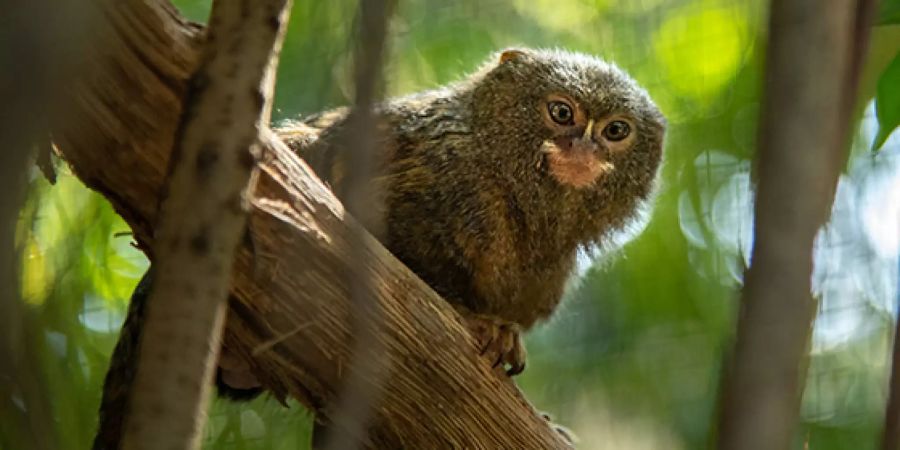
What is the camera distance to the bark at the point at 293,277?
2041mm

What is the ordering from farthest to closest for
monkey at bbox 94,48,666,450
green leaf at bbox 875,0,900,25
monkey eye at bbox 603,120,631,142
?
1. monkey eye at bbox 603,120,631,142
2. monkey at bbox 94,48,666,450
3. green leaf at bbox 875,0,900,25

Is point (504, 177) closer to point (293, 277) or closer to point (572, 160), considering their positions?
point (572, 160)

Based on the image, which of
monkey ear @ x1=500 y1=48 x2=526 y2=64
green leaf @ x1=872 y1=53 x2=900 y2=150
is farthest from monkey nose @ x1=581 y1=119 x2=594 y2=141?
green leaf @ x1=872 y1=53 x2=900 y2=150

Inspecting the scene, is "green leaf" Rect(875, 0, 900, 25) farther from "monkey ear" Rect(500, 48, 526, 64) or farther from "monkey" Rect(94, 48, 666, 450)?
"monkey ear" Rect(500, 48, 526, 64)

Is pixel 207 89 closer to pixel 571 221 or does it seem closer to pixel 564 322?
pixel 571 221

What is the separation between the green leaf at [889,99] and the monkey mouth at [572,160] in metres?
1.16

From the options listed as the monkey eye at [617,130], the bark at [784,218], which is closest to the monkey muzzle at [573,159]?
the monkey eye at [617,130]

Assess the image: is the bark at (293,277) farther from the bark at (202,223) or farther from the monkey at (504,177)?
the bark at (202,223)

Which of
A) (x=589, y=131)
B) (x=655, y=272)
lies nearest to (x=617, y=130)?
(x=589, y=131)

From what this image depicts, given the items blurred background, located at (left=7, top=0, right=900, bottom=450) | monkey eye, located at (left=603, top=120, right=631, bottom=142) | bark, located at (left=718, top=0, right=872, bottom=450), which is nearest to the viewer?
bark, located at (left=718, top=0, right=872, bottom=450)

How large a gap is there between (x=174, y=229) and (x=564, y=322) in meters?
4.03

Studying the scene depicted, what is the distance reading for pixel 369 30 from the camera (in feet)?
2.81

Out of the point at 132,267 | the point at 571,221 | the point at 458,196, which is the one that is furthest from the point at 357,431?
the point at 132,267

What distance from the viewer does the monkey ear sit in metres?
3.27
